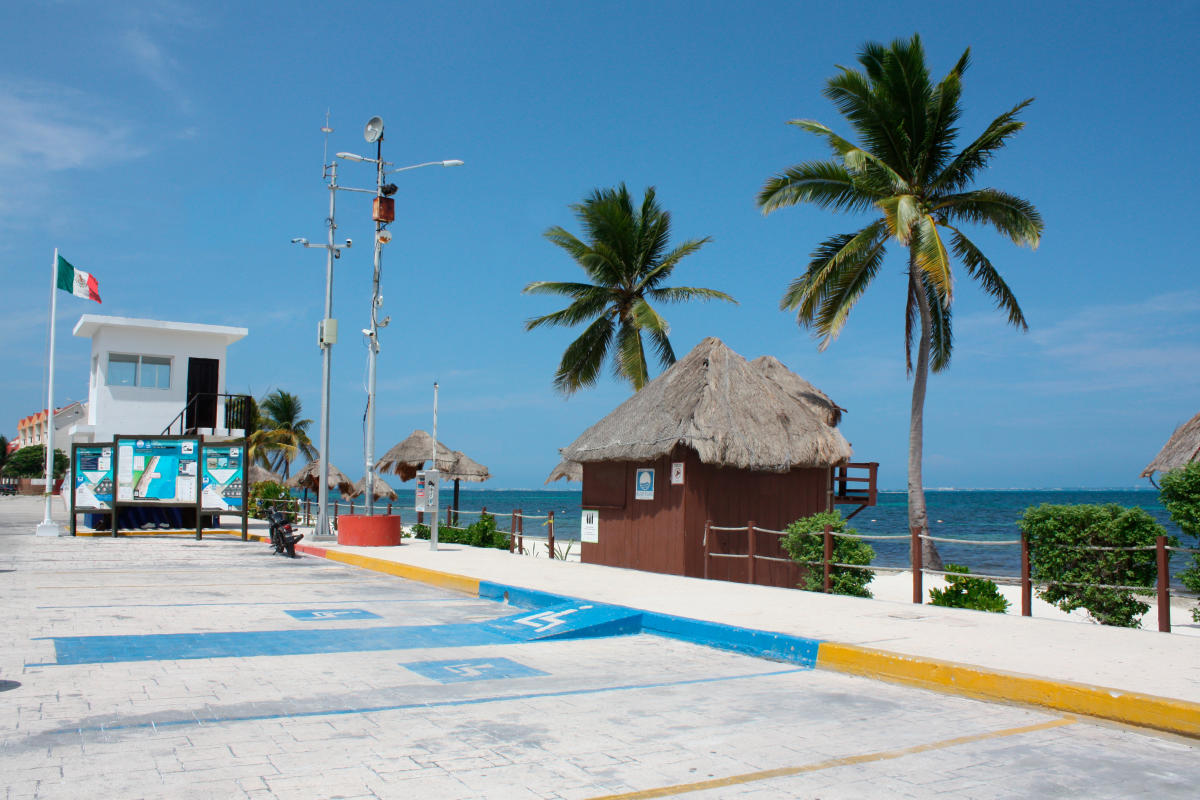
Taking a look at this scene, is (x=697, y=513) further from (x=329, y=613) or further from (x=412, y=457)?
(x=412, y=457)

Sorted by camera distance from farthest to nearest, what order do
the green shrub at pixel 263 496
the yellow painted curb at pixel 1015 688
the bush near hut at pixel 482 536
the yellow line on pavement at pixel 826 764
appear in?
the green shrub at pixel 263 496 < the bush near hut at pixel 482 536 < the yellow painted curb at pixel 1015 688 < the yellow line on pavement at pixel 826 764

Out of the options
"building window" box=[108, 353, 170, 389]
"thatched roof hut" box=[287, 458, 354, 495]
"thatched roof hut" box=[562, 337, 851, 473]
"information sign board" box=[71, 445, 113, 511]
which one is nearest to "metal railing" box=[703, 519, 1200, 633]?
"thatched roof hut" box=[562, 337, 851, 473]

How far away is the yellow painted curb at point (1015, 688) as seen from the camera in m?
5.74

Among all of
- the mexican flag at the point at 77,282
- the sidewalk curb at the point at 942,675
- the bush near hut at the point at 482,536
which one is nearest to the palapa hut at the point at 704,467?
the bush near hut at the point at 482,536

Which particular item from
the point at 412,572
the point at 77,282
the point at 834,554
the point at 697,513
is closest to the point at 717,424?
the point at 697,513

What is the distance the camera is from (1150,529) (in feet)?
34.3

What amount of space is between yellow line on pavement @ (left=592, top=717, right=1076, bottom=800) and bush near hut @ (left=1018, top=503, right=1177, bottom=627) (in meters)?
5.16

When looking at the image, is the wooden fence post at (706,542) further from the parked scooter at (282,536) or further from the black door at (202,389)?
the black door at (202,389)

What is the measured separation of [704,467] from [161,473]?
14890 millimetres

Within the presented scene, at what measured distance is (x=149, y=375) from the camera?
33.3m

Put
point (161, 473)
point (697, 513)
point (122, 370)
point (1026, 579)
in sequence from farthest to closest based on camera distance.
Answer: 1. point (122, 370)
2. point (161, 473)
3. point (697, 513)
4. point (1026, 579)

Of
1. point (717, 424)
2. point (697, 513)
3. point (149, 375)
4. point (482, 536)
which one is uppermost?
point (149, 375)

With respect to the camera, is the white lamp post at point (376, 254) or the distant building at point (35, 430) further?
the distant building at point (35, 430)

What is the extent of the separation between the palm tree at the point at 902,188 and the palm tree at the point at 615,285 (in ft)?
19.3
